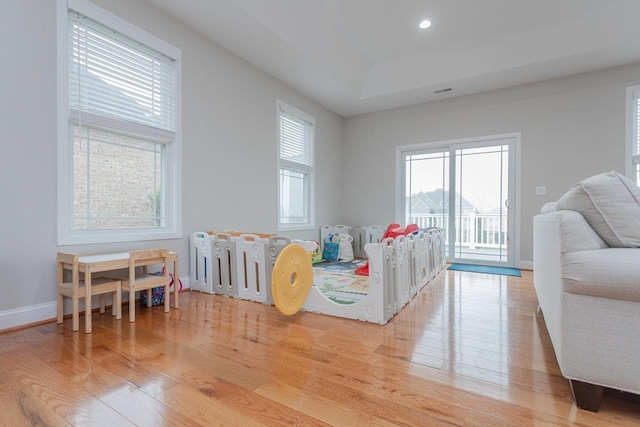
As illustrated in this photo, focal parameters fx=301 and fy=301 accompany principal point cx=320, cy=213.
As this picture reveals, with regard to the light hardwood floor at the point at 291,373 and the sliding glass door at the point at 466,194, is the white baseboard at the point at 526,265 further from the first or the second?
the light hardwood floor at the point at 291,373

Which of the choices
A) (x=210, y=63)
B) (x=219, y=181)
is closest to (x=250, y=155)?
(x=219, y=181)

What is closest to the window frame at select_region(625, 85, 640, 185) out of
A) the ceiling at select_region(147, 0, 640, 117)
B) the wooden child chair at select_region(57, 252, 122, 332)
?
the ceiling at select_region(147, 0, 640, 117)

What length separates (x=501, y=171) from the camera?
171 inches

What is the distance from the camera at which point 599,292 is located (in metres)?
1.03

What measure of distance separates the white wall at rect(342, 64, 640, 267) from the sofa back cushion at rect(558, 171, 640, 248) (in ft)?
10.9

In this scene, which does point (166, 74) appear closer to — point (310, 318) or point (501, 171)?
point (310, 318)

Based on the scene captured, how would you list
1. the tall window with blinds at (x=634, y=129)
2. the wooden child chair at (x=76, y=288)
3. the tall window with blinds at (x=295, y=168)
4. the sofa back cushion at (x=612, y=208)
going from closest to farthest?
the sofa back cushion at (x=612, y=208), the wooden child chair at (x=76, y=288), the tall window with blinds at (x=634, y=129), the tall window with blinds at (x=295, y=168)

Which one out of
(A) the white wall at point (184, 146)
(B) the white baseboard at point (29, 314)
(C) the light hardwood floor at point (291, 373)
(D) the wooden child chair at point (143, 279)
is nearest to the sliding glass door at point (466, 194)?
(A) the white wall at point (184, 146)

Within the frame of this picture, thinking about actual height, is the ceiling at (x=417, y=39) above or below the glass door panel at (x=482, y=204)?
above

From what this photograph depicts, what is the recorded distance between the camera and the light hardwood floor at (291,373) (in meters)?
1.06

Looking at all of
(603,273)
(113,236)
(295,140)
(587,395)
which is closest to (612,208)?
(603,273)

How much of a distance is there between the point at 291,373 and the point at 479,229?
4014mm

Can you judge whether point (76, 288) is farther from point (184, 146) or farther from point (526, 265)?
point (526, 265)

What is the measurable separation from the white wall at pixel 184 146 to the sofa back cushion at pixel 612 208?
2.92 metres
